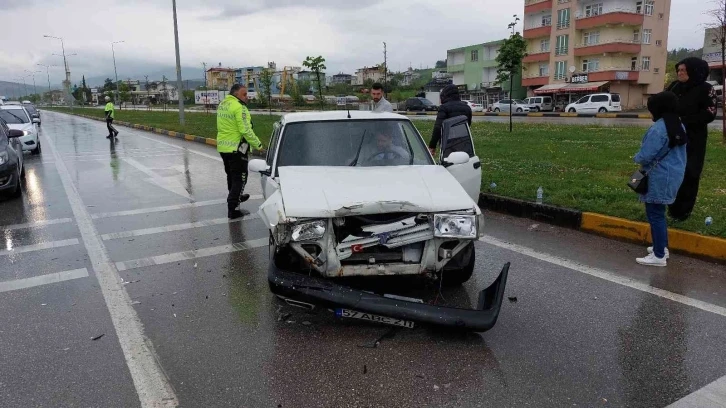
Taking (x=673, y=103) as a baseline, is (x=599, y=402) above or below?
below

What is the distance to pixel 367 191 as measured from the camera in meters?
4.37

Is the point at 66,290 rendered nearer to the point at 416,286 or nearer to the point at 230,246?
the point at 230,246

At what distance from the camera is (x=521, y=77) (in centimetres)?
6306

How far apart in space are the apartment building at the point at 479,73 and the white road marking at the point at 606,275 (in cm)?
6111

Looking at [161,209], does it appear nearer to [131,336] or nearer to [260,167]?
[260,167]

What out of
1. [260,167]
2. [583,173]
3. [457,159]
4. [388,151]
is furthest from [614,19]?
[260,167]

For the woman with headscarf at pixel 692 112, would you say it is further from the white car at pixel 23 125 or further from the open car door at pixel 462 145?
the white car at pixel 23 125

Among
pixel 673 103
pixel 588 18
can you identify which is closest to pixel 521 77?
pixel 588 18

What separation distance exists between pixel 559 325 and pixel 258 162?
11.0 ft

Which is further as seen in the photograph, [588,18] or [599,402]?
[588,18]

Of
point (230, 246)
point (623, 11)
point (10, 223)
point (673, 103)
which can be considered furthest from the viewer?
point (623, 11)

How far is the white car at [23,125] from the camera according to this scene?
16125 mm

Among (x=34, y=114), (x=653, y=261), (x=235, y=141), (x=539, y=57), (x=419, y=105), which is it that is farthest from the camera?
(x=539, y=57)

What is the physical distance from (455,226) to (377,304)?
0.86 meters
